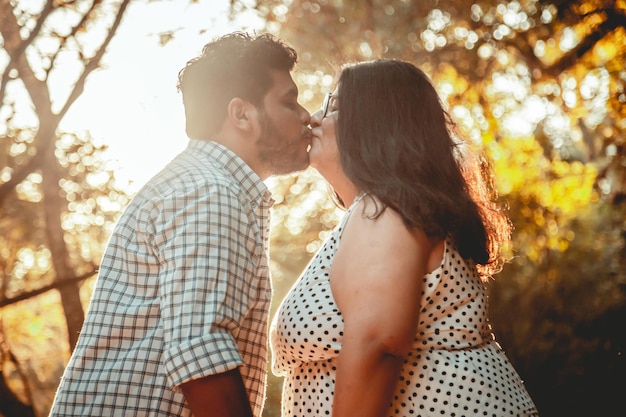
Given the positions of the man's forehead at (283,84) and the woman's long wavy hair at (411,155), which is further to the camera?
the man's forehead at (283,84)

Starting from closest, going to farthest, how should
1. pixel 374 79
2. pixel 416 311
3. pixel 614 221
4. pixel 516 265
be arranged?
pixel 416 311
pixel 374 79
pixel 516 265
pixel 614 221

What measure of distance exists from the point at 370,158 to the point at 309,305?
0.57 metres

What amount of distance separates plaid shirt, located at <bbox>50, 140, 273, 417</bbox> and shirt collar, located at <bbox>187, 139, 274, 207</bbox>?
4.4 inches

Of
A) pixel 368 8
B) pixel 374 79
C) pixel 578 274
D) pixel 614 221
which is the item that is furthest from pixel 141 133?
pixel 614 221

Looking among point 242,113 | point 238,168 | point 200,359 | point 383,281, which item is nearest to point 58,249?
point 242,113

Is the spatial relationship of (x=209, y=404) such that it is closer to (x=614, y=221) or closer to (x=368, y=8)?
(x=368, y=8)

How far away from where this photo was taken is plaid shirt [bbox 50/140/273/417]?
2.03 meters

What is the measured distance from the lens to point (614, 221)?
30.3 ft

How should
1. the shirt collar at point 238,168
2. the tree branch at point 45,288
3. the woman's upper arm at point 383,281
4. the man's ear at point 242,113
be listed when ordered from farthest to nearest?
the tree branch at point 45,288
the man's ear at point 242,113
the shirt collar at point 238,168
the woman's upper arm at point 383,281

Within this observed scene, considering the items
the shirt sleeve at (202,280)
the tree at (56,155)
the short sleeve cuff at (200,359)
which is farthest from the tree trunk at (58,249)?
the short sleeve cuff at (200,359)

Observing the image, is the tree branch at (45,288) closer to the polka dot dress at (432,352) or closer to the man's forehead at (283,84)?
the man's forehead at (283,84)

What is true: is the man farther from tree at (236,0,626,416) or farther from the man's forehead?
tree at (236,0,626,416)

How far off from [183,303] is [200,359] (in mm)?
169

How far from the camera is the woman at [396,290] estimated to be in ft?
7.03
